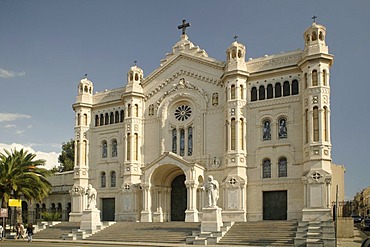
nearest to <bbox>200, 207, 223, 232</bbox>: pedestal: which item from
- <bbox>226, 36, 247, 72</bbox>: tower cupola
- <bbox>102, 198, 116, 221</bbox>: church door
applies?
<bbox>226, 36, 247, 72</bbox>: tower cupola

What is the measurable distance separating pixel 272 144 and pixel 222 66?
30.1ft

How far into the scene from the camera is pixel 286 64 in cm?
4591

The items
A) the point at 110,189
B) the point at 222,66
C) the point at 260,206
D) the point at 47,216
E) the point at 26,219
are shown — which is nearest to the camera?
the point at 260,206

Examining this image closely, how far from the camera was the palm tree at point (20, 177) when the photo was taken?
50.8m

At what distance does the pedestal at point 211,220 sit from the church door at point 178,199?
1082 centimetres

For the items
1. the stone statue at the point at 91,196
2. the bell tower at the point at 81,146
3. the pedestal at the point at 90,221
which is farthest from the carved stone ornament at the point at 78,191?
the pedestal at the point at 90,221

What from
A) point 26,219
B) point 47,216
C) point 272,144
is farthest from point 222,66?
point 26,219

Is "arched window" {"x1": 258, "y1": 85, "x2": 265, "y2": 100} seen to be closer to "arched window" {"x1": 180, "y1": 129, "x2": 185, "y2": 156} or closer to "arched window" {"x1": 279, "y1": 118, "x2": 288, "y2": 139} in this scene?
"arched window" {"x1": 279, "y1": 118, "x2": 288, "y2": 139}

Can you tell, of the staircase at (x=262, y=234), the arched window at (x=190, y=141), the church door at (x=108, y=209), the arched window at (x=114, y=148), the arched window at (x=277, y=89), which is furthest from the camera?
the arched window at (x=114, y=148)

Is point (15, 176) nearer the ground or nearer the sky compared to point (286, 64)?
nearer the ground

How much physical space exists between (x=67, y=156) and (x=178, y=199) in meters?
45.9

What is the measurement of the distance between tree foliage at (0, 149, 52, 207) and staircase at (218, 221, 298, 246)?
864 inches

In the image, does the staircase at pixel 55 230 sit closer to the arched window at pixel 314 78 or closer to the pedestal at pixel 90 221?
the pedestal at pixel 90 221

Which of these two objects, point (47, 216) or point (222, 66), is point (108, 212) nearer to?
point (47, 216)
